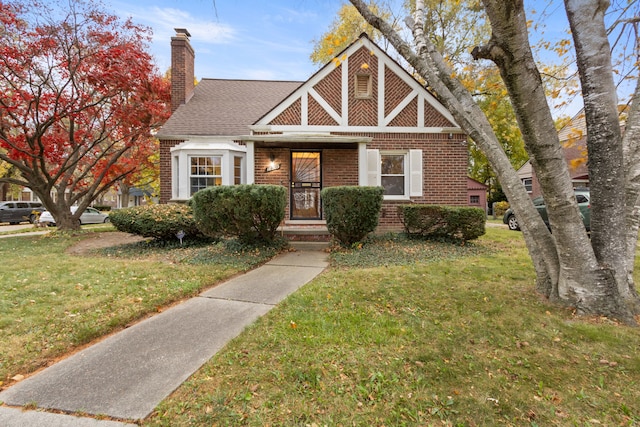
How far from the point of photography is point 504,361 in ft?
8.00

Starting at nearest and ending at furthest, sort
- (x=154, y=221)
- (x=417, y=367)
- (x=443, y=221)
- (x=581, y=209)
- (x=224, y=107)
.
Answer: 1. (x=417, y=367)
2. (x=154, y=221)
3. (x=443, y=221)
4. (x=581, y=209)
5. (x=224, y=107)

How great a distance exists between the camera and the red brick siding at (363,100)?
938cm

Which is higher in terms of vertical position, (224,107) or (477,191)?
(224,107)

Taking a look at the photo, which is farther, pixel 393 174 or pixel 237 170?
pixel 237 170

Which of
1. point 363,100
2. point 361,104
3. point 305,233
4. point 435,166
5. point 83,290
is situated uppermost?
point 363,100

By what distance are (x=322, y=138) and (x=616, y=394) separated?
734cm

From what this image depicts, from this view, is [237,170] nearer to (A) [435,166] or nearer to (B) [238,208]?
(B) [238,208]

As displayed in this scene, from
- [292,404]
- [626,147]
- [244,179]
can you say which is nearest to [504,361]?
[292,404]

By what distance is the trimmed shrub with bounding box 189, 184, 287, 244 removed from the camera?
19.4 ft

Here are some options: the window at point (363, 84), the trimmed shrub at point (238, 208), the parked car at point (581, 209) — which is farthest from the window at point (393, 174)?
the trimmed shrub at point (238, 208)

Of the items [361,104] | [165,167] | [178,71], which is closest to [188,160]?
[165,167]

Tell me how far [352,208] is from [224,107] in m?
7.62

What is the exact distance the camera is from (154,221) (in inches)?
285

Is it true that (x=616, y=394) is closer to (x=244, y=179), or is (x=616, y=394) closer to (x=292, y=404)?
(x=292, y=404)
